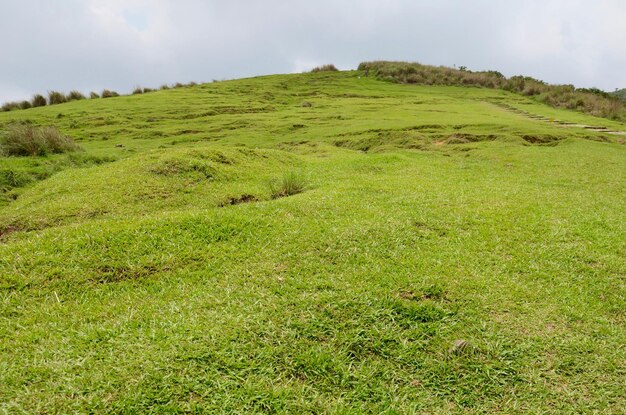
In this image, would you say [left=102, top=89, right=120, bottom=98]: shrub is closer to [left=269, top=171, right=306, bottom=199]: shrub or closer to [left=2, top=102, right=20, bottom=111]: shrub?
[left=2, top=102, right=20, bottom=111]: shrub

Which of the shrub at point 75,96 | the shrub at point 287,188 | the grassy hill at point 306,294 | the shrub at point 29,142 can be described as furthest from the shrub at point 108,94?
the shrub at point 287,188

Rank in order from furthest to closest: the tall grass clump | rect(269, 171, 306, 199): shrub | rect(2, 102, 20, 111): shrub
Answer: the tall grass clump < rect(2, 102, 20, 111): shrub < rect(269, 171, 306, 199): shrub

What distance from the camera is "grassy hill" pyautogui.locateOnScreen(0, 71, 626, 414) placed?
318cm

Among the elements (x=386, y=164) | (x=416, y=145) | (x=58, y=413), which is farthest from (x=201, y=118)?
(x=58, y=413)

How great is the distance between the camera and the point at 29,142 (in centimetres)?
1253

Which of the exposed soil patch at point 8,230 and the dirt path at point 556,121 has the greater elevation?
the dirt path at point 556,121

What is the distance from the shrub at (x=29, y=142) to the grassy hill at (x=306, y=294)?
267cm

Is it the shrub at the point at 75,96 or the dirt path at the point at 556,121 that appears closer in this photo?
the dirt path at the point at 556,121

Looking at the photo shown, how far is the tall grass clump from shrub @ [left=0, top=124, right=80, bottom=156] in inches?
1328

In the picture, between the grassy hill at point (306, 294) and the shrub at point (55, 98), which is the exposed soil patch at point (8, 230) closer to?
the grassy hill at point (306, 294)

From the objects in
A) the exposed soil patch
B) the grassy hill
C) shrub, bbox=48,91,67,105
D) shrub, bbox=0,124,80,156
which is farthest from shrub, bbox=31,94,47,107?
the exposed soil patch

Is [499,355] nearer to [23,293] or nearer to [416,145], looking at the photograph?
[23,293]

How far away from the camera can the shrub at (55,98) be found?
2950 cm

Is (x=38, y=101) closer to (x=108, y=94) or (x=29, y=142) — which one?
(x=108, y=94)
